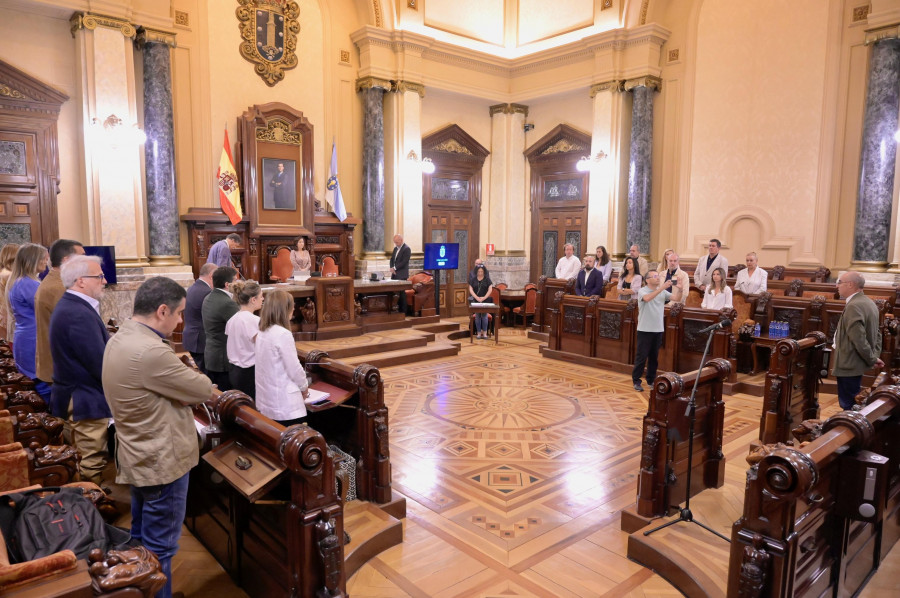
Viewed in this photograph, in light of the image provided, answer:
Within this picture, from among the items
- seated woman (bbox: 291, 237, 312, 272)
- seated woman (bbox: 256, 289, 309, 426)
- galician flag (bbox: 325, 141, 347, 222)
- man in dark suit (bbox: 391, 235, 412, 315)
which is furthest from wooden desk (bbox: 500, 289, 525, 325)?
seated woman (bbox: 256, 289, 309, 426)

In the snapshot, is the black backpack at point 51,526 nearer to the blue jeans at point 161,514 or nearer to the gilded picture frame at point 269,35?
the blue jeans at point 161,514

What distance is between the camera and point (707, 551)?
11.1 ft

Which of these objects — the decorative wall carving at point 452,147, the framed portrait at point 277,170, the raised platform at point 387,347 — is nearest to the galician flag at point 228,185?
the framed portrait at point 277,170

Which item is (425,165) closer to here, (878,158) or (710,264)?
(710,264)

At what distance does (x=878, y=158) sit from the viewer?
8.83 m

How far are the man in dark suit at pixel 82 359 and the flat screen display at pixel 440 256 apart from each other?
7.31 meters

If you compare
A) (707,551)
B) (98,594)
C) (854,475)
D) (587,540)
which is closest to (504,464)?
(587,540)

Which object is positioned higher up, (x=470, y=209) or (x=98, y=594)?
(x=470, y=209)

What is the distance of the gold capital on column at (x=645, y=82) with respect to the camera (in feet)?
36.0

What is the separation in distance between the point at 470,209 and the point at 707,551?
10850 mm

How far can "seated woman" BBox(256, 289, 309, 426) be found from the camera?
3525 mm

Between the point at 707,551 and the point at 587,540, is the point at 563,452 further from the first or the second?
the point at 707,551

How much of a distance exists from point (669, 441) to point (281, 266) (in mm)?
8111

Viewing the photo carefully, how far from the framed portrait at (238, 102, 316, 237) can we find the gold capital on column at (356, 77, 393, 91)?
1.45m
